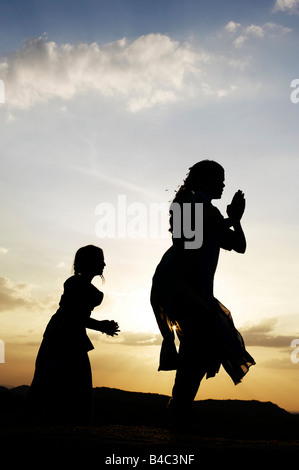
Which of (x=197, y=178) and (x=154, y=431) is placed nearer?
(x=154, y=431)

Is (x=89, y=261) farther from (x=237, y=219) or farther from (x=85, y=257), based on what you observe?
(x=237, y=219)

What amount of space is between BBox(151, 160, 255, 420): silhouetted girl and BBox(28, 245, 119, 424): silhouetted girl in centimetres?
123

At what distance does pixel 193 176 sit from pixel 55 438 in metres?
3.17

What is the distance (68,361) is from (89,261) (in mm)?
1153

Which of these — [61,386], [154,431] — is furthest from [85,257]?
[154,431]

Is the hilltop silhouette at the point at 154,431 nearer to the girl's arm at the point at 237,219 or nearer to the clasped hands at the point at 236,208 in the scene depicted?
the girl's arm at the point at 237,219

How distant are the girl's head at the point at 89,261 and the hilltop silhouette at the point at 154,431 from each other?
65.4 inches

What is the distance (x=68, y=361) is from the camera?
6105 millimetres

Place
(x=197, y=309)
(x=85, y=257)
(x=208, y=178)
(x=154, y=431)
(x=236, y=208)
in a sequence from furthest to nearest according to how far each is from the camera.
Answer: (x=85, y=257) < (x=208, y=178) < (x=236, y=208) < (x=197, y=309) < (x=154, y=431)

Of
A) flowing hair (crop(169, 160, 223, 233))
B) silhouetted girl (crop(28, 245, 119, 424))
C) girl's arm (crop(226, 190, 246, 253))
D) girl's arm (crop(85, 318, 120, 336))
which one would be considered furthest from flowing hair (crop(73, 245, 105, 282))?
girl's arm (crop(226, 190, 246, 253))

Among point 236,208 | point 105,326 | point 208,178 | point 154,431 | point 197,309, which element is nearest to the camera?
point 154,431

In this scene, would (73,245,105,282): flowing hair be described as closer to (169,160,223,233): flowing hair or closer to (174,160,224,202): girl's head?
(169,160,223,233): flowing hair

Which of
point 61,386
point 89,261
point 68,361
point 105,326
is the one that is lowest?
point 61,386
